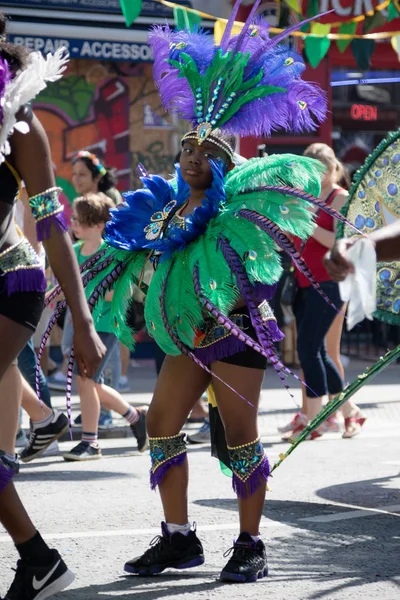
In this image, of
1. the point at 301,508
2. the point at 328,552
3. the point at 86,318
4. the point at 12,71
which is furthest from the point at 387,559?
the point at 12,71

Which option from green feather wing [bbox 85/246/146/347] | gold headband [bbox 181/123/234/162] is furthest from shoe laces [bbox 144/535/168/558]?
gold headband [bbox 181/123/234/162]

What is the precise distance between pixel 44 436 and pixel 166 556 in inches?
106

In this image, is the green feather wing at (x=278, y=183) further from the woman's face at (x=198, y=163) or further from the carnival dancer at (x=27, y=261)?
the carnival dancer at (x=27, y=261)

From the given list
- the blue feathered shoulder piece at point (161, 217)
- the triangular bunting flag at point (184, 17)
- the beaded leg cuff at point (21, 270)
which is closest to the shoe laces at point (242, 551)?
the blue feathered shoulder piece at point (161, 217)

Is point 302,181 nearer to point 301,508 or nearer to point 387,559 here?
point 387,559

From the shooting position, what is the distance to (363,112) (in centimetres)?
1548

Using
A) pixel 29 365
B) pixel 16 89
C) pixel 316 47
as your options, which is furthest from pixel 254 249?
pixel 316 47

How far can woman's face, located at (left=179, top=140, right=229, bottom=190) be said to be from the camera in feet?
15.7

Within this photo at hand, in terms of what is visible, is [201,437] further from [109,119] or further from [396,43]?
[109,119]

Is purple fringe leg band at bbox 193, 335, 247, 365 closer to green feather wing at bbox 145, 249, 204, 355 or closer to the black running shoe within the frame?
green feather wing at bbox 145, 249, 204, 355

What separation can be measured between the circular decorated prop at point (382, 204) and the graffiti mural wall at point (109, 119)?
8238 mm

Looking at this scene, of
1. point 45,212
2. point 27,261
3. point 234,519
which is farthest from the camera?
point 234,519

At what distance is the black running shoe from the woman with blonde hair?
343 cm

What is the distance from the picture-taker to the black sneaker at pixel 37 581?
4.16m
